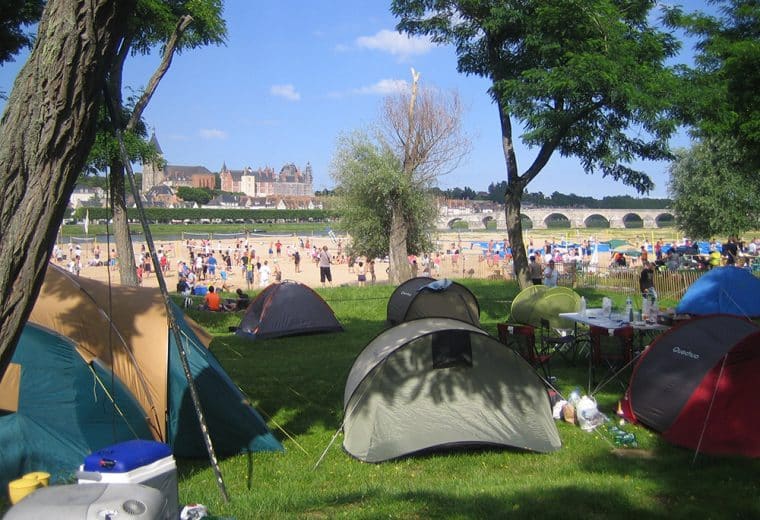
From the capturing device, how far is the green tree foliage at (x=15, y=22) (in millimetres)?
9250

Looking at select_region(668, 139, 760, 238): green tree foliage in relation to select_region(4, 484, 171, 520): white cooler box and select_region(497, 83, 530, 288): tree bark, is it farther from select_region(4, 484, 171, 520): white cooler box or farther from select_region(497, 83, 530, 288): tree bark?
select_region(4, 484, 171, 520): white cooler box

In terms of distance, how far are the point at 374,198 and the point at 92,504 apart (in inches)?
1089

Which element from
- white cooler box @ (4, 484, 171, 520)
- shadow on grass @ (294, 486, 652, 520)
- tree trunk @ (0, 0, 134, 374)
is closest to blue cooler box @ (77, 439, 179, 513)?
white cooler box @ (4, 484, 171, 520)

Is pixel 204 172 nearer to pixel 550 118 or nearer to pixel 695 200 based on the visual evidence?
pixel 695 200

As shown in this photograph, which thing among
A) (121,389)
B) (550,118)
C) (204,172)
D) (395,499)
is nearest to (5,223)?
(395,499)

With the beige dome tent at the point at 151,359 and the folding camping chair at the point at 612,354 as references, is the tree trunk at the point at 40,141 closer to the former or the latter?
the beige dome tent at the point at 151,359

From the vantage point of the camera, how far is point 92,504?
3152mm

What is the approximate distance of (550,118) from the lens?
1409 cm

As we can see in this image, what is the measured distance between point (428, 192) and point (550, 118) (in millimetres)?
16988

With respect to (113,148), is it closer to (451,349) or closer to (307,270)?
(451,349)

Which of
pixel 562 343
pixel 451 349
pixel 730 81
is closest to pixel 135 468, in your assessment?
pixel 451 349

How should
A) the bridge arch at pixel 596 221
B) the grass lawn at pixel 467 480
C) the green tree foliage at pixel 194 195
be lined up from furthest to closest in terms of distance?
the green tree foliage at pixel 194 195, the bridge arch at pixel 596 221, the grass lawn at pixel 467 480

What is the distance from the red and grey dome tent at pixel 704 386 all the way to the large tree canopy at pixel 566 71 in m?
6.75

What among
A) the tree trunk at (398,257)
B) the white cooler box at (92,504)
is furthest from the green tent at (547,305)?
the tree trunk at (398,257)
